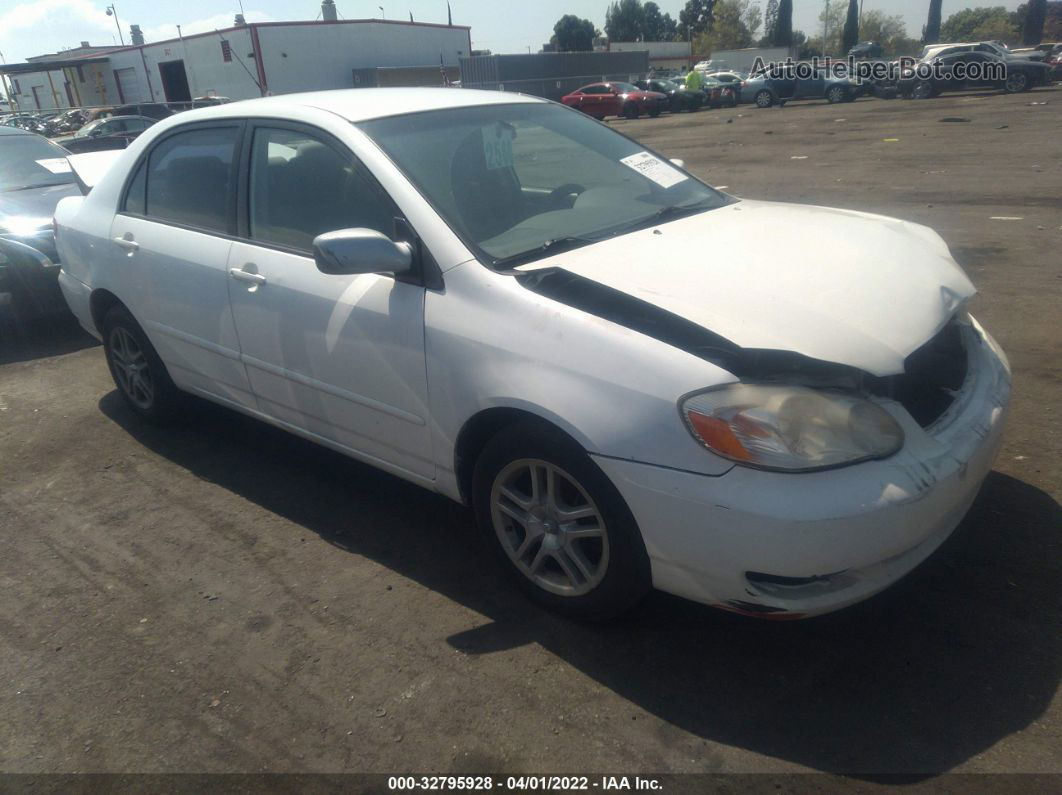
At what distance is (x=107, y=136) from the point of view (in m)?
15.4

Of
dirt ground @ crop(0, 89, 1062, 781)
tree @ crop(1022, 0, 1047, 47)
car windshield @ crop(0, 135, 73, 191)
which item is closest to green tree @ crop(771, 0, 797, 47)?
tree @ crop(1022, 0, 1047, 47)

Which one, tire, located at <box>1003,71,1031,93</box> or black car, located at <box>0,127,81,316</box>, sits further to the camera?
tire, located at <box>1003,71,1031,93</box>

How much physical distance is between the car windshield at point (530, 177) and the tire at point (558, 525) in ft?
2.26

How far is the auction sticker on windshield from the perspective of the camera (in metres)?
3.79

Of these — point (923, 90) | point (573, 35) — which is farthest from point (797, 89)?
point (573, 35)

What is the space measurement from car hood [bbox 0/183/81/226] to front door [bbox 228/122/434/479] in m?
4.23

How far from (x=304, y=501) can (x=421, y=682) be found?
1474mm

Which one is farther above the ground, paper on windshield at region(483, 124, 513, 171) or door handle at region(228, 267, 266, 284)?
paper on windshield at region(483, 124, 513, 171)

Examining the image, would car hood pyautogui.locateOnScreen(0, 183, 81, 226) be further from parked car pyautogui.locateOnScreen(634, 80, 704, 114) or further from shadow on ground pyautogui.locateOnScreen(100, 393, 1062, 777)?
parked car pyautogui.locateOnScreen(634, 80, 704, 114)

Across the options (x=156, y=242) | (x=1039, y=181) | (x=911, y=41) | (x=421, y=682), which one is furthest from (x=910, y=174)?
(x=911, y=41)

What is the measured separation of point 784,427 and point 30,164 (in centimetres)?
814

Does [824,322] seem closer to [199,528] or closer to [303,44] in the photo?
[199,528]

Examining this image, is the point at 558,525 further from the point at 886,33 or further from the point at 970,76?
the point at 886,33

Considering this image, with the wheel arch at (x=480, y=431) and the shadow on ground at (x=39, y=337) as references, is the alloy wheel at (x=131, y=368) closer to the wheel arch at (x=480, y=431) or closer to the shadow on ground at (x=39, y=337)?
the shadow on ground at (x=39, y=337)
